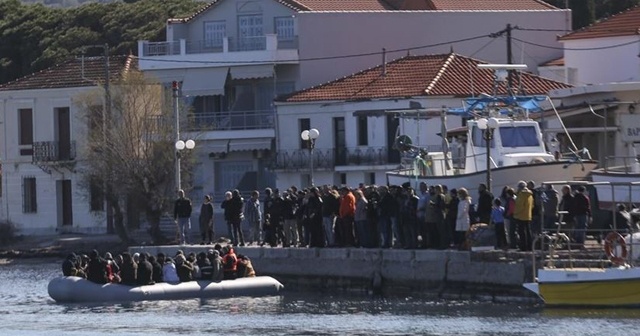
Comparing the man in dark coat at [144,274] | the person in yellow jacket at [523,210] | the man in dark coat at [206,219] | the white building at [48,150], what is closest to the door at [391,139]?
the white building at [48,150]

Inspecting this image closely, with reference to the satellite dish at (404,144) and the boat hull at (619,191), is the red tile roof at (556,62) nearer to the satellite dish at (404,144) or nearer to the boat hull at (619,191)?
the satellite dish at (404,144)

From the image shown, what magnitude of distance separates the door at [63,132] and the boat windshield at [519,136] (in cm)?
3047

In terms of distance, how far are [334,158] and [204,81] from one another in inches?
277

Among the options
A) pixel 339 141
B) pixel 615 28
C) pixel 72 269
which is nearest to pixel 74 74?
pixel 339 141

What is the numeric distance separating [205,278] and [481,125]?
7851 mm

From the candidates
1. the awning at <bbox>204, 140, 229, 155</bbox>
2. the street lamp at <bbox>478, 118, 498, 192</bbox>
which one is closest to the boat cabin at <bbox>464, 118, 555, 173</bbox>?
the street lamp at <bbox>478, 118, 498, 192</bbox>

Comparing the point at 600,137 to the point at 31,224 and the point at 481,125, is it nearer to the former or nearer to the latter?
the point at 481,125

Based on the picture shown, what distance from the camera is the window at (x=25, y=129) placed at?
241ft

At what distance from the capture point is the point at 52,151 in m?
72.4

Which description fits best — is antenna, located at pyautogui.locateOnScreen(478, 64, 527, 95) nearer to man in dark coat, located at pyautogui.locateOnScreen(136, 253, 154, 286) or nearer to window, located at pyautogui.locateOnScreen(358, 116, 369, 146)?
man in dark coat, located at pyautogui.locateOnScreen(136, 253, 154, 286)

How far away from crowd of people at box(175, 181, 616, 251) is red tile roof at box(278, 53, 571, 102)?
13957 millimetres

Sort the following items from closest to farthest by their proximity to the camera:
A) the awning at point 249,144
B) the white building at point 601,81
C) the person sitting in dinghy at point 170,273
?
the person sitting in dinghy at point 170,273, the white building at point 601,81, the awning at point 249,144

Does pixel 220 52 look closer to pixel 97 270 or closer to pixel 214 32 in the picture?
pixel 214 32

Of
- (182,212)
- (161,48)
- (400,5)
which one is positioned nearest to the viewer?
(182,212)
